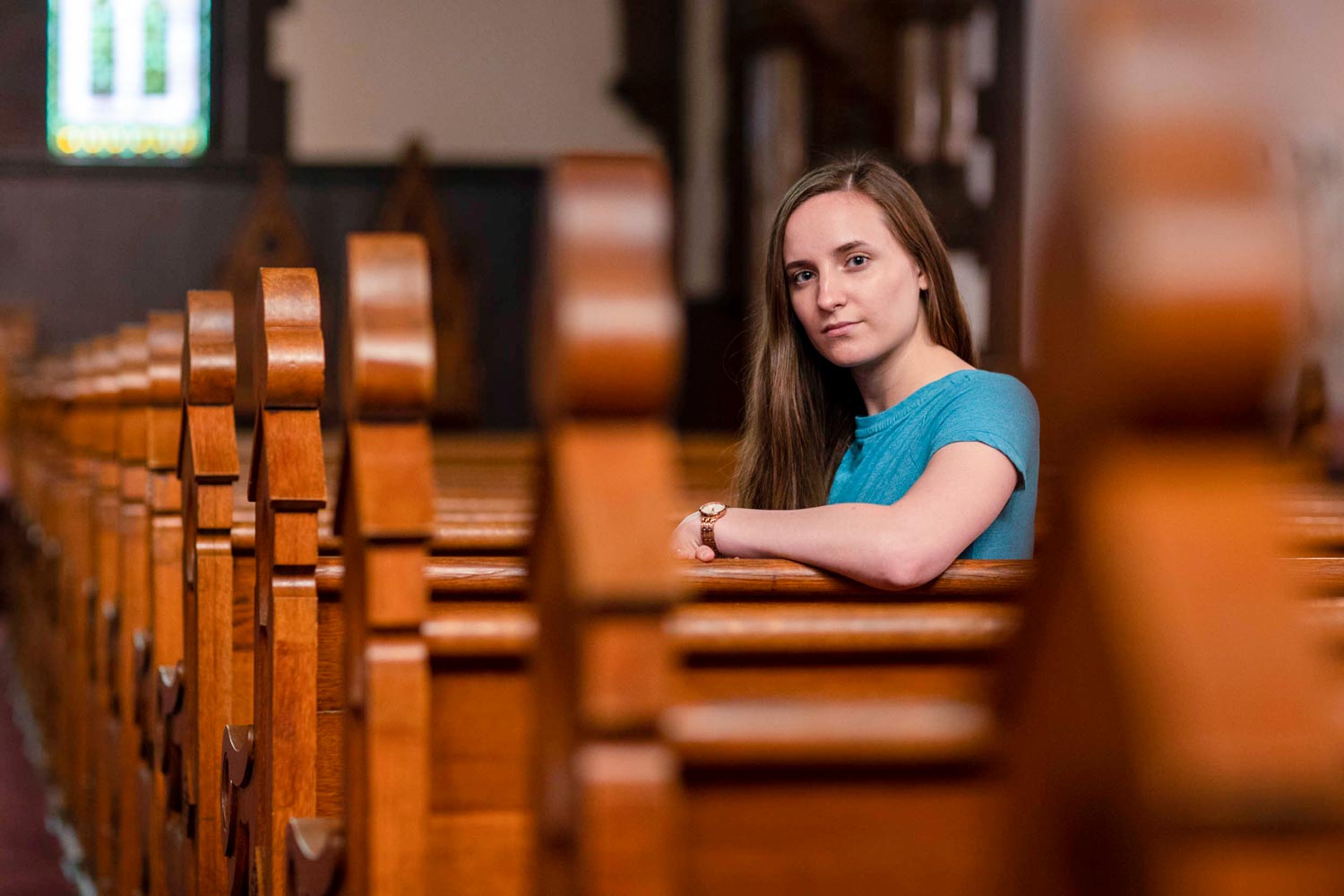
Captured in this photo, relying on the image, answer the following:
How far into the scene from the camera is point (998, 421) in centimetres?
183

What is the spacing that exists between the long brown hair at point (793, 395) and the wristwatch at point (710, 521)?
323 millimetres

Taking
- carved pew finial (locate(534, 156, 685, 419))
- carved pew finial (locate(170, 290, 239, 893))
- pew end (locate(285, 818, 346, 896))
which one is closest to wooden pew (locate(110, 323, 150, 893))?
carved pew finial (locate(170, 290, 239, 893))

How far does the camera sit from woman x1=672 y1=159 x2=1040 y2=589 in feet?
5.33

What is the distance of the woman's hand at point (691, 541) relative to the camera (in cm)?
181

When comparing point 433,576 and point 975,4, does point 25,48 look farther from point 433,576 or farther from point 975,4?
point 433,576

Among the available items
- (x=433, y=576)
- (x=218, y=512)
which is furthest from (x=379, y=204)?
(x=433, y=576)

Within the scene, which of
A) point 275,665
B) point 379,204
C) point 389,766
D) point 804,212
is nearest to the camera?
point 389,766

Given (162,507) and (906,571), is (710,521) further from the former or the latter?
(162,507)

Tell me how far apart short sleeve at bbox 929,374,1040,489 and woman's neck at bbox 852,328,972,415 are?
0.46 ft

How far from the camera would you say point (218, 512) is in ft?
7.14

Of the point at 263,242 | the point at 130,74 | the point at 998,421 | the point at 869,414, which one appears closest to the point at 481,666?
the point at 998,421

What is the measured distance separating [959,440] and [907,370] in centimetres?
32

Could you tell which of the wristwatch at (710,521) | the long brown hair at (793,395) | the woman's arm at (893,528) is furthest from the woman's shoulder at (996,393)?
the wristwatch at (710,521)

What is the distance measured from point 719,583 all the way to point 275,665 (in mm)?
A: 553
